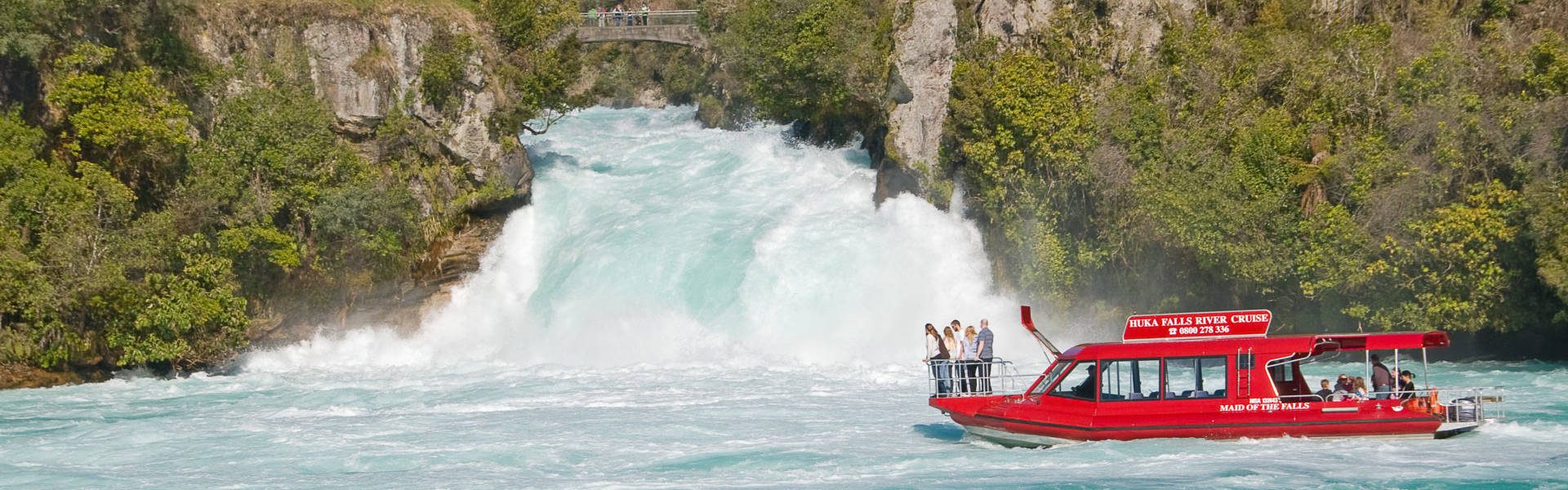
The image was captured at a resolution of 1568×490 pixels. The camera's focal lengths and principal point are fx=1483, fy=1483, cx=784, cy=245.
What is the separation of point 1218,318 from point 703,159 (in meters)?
31.9

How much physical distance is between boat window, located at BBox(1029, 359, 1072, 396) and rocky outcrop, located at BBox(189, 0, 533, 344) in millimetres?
24181

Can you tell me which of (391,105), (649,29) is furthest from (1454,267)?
(649,29)

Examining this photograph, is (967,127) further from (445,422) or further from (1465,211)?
(445,422)

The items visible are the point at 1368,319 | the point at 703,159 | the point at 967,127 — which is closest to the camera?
the point at 1368,319

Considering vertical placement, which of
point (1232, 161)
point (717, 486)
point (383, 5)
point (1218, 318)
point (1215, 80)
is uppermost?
point (383, 5)

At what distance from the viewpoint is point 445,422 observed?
27531mm

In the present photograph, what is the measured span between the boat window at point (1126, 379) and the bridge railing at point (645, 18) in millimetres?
39655

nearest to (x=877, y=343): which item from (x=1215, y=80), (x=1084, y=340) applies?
(x=1084, y=340)

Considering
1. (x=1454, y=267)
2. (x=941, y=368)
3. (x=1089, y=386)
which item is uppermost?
(x=1454, y=267)

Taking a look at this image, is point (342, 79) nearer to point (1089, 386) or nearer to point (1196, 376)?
point (1089, 386)

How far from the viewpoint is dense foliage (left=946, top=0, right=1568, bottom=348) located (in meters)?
31.7

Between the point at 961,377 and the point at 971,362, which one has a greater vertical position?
the point at 971,362

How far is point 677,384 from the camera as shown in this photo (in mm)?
32719

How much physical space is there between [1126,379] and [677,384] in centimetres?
1273
